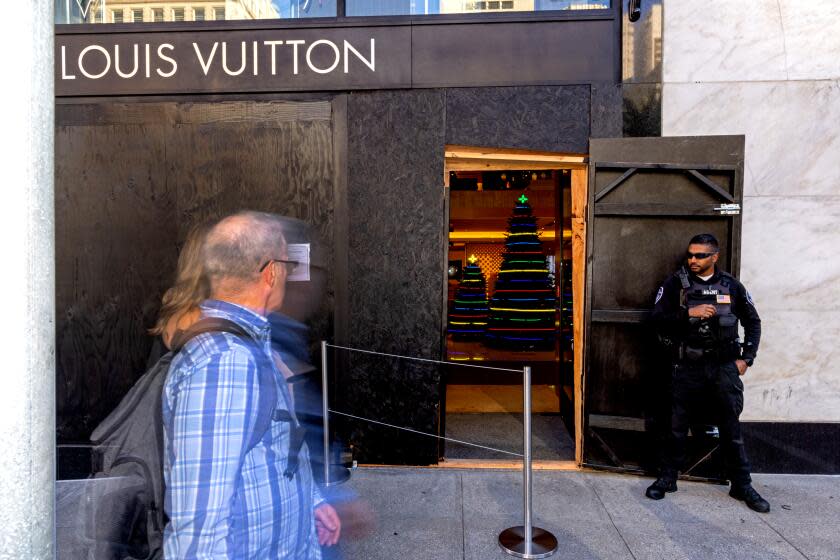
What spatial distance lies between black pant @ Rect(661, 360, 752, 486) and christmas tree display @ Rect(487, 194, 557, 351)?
4673 millimetres

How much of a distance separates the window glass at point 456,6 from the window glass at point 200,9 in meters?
0.34

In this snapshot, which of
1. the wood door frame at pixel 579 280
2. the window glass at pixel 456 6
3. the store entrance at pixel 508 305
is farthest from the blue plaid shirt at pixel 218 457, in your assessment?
the window glass at pixel 456 6

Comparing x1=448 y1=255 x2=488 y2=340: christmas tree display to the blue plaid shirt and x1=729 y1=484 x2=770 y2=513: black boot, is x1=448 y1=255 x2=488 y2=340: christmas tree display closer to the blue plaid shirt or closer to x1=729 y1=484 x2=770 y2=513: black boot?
x1=729 y1=484 x2=770 y2=513: black boot

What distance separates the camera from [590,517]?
416 cm

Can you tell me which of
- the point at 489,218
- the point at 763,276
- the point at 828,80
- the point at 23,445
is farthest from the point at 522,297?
the point at 23,445

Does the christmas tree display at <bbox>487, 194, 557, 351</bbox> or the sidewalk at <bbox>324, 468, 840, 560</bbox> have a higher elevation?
the christmas tree display at <bbox>487, 194, 557, 351</bbox>

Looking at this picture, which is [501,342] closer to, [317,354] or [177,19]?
[317,354]

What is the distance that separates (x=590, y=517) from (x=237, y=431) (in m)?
3.58

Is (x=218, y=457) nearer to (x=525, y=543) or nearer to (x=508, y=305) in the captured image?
(x=525, y=543)

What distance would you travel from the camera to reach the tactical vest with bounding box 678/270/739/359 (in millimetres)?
4230

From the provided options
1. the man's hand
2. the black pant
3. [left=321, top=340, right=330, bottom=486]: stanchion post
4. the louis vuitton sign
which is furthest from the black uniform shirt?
the man's hand

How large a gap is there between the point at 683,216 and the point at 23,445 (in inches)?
193

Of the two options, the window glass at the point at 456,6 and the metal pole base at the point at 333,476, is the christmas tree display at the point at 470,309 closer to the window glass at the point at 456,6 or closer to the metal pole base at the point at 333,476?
the metal pole base at the point at 333,476

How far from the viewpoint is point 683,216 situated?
4750mm
